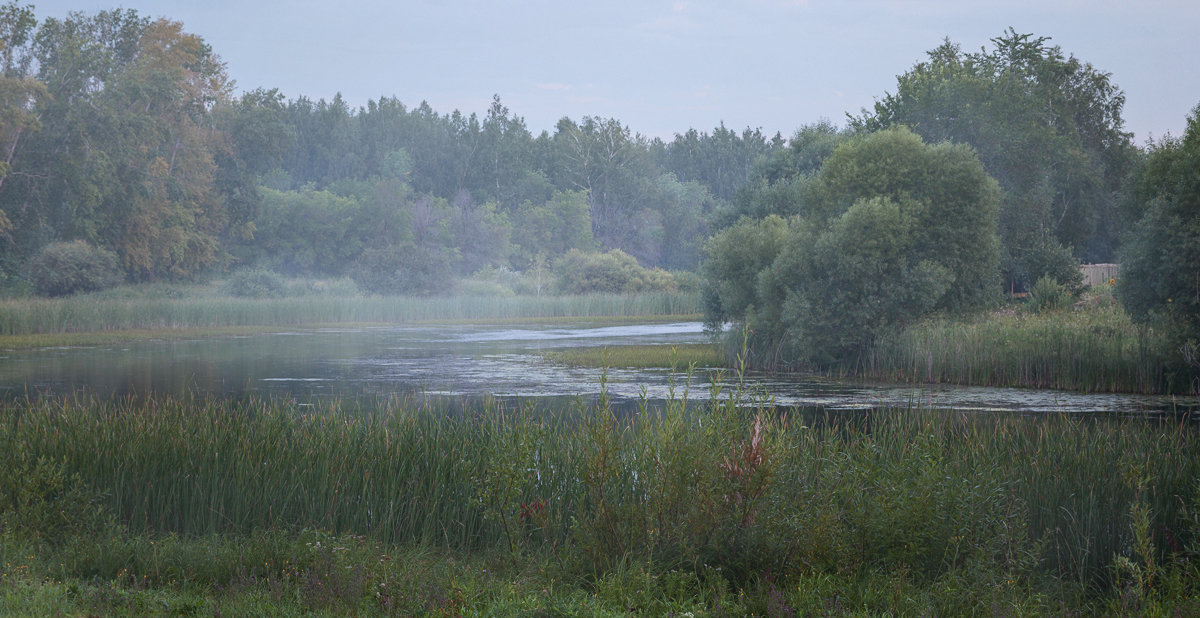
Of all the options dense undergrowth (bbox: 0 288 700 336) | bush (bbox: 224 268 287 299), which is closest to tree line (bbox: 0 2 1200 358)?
bush (bbox: 224 268 287 299)

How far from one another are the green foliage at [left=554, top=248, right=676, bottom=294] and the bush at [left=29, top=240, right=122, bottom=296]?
26.5 metres

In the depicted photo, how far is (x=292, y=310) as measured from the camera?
46.4 m

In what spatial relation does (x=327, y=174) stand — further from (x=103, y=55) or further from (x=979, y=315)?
(x=979, y=315)

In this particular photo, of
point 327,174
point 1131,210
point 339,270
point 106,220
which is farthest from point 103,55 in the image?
point 1131,210

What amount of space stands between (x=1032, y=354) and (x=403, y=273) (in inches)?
1792

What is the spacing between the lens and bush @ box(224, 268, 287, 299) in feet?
173

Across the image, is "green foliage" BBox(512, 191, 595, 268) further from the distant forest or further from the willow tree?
the willow tree

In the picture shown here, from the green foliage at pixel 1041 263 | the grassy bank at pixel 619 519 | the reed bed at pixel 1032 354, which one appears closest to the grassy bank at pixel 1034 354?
the reed bed at pixel 1032 354

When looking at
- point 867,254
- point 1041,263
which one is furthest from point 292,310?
point 1041,263

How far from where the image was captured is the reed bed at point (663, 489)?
21.9 feet

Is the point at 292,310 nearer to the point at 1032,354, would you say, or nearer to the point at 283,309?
the point at 283,309

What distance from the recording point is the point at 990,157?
39406 mm

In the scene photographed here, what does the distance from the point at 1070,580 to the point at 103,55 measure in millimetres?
56141

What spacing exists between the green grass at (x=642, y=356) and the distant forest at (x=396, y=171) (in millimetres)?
5808
